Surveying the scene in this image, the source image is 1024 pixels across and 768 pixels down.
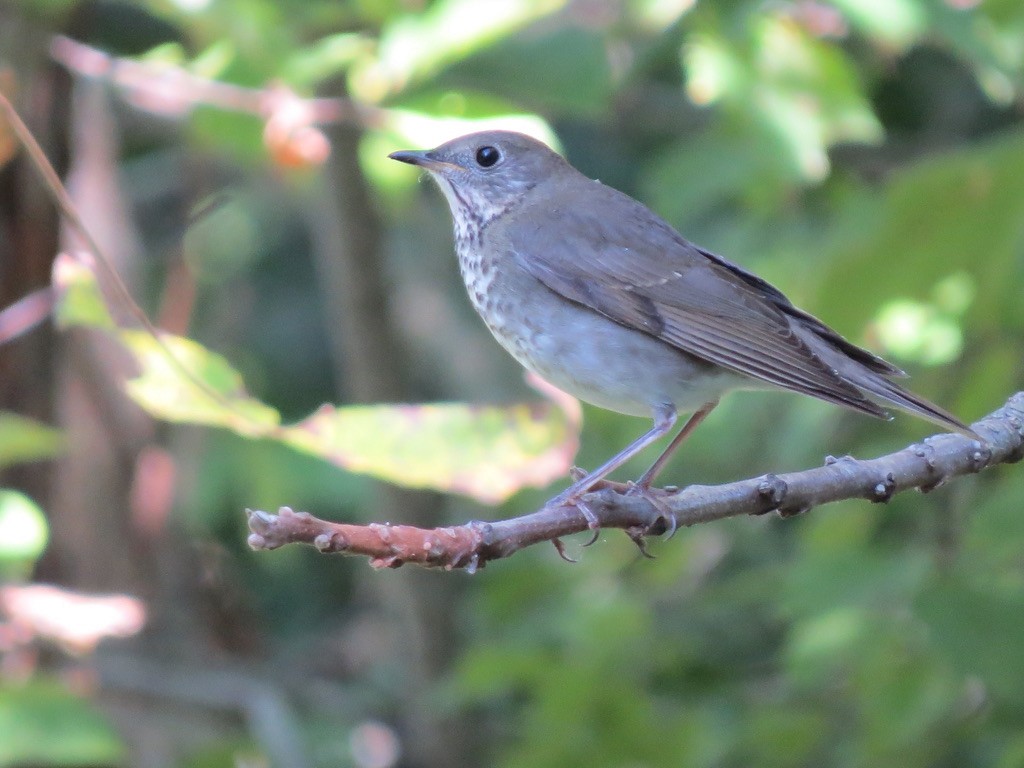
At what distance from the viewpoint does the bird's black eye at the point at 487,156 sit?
461 centimetres

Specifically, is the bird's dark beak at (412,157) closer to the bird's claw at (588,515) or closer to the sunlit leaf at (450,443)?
the sunlit leaf at (450,443)

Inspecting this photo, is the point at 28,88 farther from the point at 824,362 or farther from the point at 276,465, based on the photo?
the point at 824,362

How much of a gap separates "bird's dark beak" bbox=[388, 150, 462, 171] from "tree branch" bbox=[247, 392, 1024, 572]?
1.56 m

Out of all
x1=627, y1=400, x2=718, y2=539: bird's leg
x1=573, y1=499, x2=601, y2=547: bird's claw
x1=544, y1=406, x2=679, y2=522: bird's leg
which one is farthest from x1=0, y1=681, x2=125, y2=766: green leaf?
x1=573, y1=499, x2=601, y2=547: bird's claw

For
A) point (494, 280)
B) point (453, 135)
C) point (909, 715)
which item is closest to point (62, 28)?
point (453, 135)

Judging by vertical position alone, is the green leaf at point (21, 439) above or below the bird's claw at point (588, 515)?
above

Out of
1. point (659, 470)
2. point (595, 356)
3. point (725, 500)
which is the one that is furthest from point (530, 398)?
point (725, 500)

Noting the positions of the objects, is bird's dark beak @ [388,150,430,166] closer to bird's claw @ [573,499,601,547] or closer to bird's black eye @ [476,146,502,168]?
bird's black eye @ [476,146,502,168]

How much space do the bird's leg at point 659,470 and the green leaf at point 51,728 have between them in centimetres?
180

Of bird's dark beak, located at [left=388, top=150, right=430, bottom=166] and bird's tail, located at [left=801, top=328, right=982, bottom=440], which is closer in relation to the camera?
bird's tail, located at [left=801, top=328, right=982, bottom=440]

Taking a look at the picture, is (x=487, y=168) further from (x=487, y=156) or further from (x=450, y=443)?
(x=450, y=443)

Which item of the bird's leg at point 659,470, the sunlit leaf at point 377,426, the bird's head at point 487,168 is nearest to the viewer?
the bird's leg at point 659,470

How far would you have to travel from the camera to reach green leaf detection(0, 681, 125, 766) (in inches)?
159

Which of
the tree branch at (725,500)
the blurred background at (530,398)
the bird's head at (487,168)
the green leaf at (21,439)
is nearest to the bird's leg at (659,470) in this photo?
the tree branch at (725,500)
